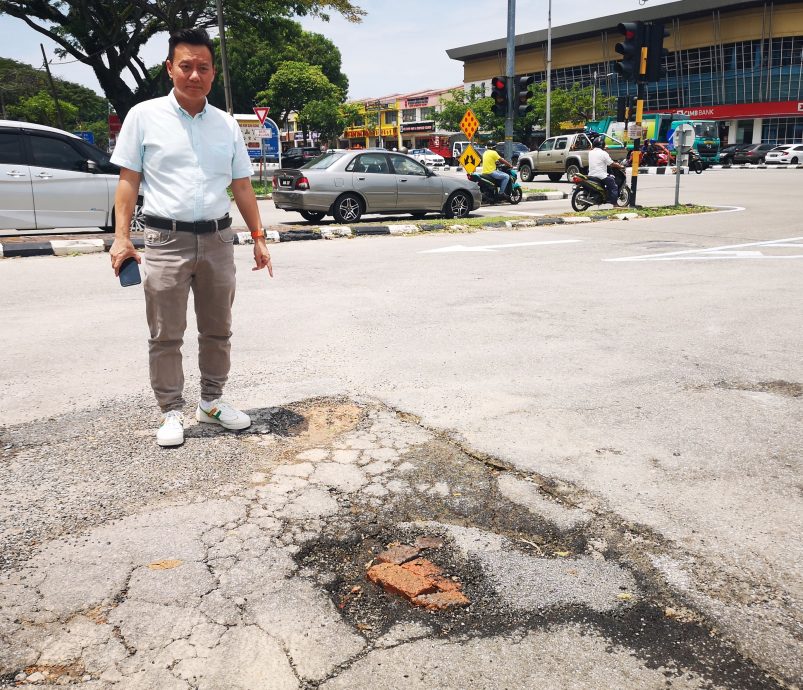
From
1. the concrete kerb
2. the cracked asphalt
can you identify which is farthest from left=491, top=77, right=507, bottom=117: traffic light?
the cracked asphalt

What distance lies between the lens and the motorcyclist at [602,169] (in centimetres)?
1666

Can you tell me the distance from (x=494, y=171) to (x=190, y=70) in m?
16.9

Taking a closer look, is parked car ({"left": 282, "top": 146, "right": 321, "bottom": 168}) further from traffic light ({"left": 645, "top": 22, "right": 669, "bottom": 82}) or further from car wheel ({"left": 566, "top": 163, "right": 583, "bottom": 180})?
traffic light ({"left": 645, "top": 22, "right": 669, "bottom": 82})

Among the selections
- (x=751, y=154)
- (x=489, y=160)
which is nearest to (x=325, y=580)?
(x=489, y=160)

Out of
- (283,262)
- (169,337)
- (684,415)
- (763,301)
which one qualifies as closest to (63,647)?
(169,337)

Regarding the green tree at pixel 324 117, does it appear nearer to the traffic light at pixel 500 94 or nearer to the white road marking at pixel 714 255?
the traffic light at pixel 500 94

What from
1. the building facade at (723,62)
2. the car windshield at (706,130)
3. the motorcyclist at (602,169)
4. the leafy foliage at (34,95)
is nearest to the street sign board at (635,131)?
the motorcyclist at (602,169)

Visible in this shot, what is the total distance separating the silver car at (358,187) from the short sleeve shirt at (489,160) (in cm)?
383

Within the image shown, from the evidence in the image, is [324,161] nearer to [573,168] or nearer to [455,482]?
[455,482]

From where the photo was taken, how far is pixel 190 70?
3.38 meters

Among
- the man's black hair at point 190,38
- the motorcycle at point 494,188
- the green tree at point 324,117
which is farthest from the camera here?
the green tree at point 324,117

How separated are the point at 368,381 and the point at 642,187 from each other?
23.3m

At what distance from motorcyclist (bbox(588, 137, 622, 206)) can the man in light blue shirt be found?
14.3m

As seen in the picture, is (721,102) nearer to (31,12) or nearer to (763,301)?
(31,12)
